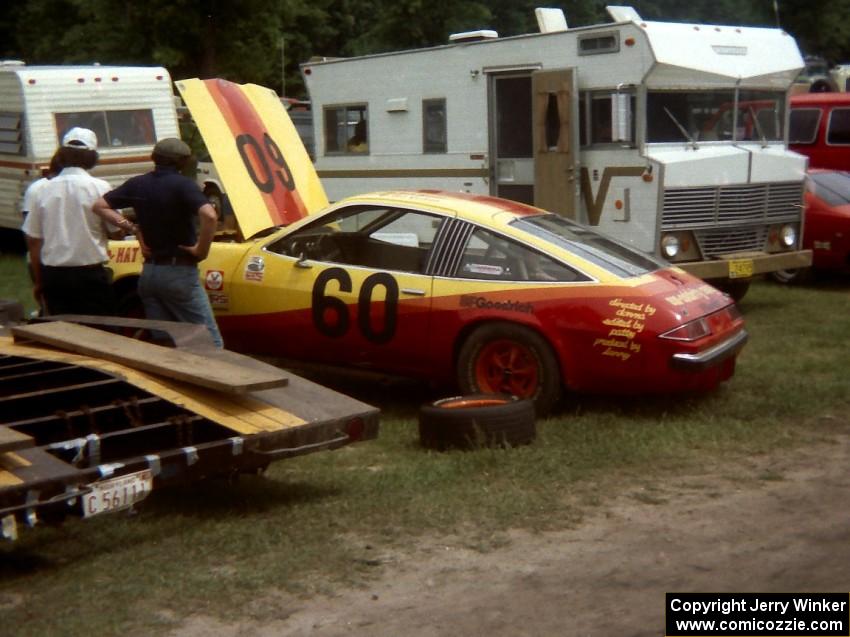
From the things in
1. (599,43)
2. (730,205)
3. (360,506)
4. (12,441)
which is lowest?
(360,506)

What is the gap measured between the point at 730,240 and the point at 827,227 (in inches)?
100

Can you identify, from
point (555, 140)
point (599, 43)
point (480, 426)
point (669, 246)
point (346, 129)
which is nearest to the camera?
point (480, 426)

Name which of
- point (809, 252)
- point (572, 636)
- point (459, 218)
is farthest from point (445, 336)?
point (809, 252)

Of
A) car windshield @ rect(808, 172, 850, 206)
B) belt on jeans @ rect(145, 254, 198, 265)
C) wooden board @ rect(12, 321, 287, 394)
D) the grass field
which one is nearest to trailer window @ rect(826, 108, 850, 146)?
car windshield @ rect(808, 172, 850, 206)

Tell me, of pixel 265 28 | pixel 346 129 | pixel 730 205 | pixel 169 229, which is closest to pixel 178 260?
pixel 169 229

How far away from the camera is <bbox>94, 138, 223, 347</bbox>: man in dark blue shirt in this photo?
778cm

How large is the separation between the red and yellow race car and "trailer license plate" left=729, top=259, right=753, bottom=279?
357cm

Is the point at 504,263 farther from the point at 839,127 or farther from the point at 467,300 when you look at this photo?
the point at 839,127

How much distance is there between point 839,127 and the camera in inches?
721

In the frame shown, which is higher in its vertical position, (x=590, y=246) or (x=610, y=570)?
(x=590, y=246)

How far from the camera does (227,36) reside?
26.2m

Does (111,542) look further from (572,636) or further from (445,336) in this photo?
(445,336)

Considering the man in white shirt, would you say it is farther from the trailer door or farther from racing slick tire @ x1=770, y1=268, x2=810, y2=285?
racing slick tire @ x1=770, y1=268, x2=810, y2=285

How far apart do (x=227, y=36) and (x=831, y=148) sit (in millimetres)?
13177
